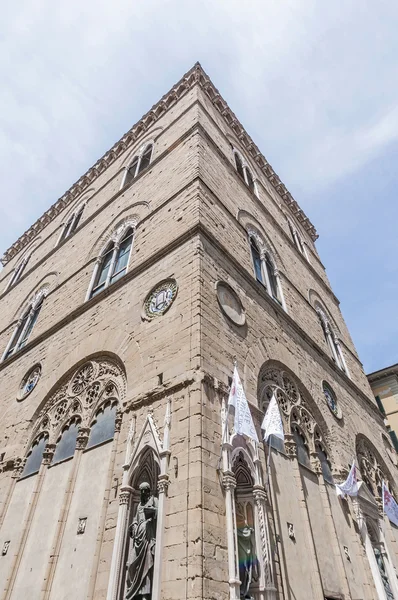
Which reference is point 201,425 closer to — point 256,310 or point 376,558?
point 256,310

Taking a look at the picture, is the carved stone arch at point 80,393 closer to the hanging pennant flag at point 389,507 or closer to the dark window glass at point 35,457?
the dark window glass at point 35,457

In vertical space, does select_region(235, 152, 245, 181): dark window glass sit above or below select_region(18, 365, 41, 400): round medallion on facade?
above

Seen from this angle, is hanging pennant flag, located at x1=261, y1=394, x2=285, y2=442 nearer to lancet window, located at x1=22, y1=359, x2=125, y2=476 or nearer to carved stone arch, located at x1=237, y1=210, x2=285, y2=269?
lancet window, located at x1=22, y1=359, x2=125, y2=476

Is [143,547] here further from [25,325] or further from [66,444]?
[25,325]

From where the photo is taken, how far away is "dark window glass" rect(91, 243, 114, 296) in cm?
1147

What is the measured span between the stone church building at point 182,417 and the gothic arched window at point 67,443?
2.2 inches

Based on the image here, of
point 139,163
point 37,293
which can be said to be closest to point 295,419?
point 37,293

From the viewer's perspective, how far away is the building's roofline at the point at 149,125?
55.8 feet

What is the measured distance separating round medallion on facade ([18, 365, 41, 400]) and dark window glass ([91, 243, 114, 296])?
259cm

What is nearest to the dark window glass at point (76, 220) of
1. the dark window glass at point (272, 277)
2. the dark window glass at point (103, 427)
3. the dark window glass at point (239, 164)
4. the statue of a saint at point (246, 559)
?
the dark window glass at point (239, 164)

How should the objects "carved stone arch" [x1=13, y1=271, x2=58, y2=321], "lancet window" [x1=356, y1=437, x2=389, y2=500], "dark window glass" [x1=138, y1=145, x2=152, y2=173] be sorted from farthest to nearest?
"dark window glass" [x1=138, y1=145, x2=152, y2=173]
"carved stone arch" [x1=13, y1=271, x2=58, y2=321]
"lancet window" [x1=356, y1=437, x2=389, y2=500]

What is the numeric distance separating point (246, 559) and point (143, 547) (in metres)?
1.37

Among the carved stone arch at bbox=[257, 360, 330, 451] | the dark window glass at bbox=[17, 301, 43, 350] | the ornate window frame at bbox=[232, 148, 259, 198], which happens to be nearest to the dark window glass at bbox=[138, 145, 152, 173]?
the ornate window frame at bbox=[232, 148, 259, 198]

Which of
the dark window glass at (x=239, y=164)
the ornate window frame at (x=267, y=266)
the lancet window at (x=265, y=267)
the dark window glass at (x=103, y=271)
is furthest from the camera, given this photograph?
the dark window glass at (x=239, y=164)
